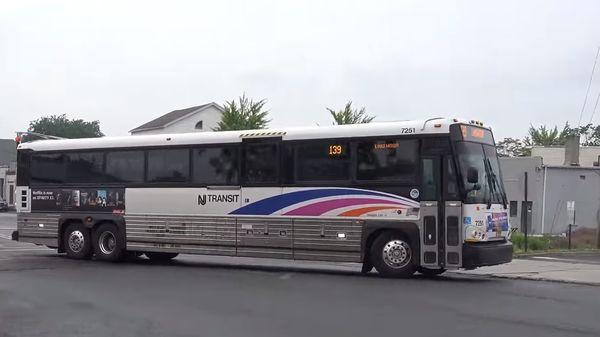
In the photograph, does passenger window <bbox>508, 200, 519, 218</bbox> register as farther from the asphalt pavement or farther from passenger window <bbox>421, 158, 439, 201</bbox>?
passenger window <bbox>421, 158, 439, 201</bbox>

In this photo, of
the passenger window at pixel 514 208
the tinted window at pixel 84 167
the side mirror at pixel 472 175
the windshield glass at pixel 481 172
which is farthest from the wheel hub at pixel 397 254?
the passenger window at pixel 514 208

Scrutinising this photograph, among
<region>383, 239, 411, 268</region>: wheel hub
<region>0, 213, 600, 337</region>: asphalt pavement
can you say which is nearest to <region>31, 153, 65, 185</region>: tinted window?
<region>0, 213, 600, 337</region>: asphalt pavement

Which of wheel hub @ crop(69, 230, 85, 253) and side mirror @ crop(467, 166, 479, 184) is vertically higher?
side mirror @ crop(467, 166, 479, 184)

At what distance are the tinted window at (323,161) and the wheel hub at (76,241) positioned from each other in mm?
6603

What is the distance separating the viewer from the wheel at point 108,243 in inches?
681

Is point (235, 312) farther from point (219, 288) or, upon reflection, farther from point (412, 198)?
point (412, 198)

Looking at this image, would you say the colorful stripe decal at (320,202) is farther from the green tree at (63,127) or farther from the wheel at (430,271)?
the green tree at (63,127)

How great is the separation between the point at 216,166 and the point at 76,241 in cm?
477

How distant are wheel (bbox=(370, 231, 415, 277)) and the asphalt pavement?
32cm

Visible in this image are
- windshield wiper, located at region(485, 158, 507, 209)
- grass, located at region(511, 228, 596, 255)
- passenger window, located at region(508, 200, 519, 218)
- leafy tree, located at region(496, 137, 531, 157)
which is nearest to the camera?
windshield wiper, located at region(485, 158, 507, 209)

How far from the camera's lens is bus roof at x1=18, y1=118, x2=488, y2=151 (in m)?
13.6

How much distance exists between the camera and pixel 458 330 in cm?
841

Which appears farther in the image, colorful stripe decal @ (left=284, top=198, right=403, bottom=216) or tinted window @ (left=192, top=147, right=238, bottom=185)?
tinted window @ (left=192, top=147, right=238, bottom=185)

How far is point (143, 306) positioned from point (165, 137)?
23.7 feet
